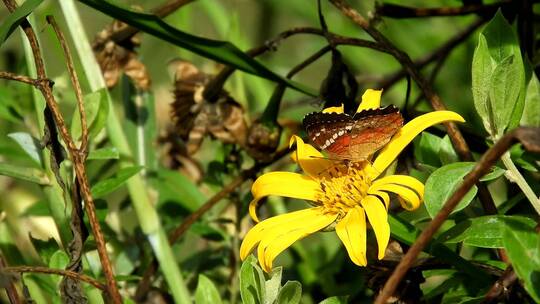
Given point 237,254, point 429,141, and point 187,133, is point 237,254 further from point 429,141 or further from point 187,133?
point 429,141

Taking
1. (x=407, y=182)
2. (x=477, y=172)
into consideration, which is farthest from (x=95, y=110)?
(x=477, y=172)

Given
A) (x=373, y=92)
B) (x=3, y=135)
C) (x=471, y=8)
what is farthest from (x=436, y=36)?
(x=373, y=92)

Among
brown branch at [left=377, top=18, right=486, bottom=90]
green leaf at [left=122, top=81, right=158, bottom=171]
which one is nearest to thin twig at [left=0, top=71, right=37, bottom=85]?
green leaf at [left=122, top=81, right=158, bottom=171]

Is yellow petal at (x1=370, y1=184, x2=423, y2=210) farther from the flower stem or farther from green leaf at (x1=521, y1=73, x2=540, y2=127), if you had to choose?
green leaf at (x1=521, y1=73, x2=540, y2=127)

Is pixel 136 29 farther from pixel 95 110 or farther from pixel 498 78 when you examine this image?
pixel 498 78

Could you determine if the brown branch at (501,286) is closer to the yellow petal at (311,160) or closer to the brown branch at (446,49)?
the yellow petal at (311,160)

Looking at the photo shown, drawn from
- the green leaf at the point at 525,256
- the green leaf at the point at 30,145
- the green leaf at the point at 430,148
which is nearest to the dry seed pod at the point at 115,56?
the green leaf at the point at 30,145
